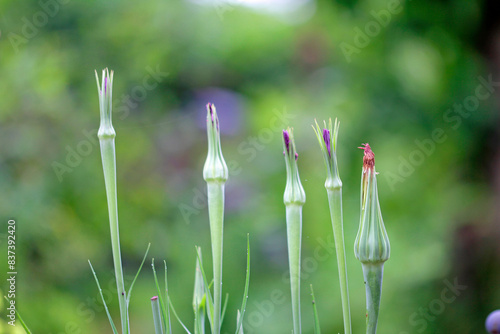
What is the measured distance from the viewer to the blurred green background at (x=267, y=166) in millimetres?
1147

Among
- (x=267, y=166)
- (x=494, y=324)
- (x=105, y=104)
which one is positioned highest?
(x=267, y=166)

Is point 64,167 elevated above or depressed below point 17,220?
above

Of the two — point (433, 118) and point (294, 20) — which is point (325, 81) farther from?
point (433, 118)

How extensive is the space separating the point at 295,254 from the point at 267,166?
1.16 metres

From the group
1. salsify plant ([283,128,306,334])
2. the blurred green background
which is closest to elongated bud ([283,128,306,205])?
salsify plant ([283,128,306,334])

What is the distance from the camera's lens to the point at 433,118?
1219 millimetres

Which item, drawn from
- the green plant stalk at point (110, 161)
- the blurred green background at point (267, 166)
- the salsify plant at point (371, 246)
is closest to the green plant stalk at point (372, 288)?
the salsify plant at point (371, 246)

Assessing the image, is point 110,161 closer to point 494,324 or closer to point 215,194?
point 215,194

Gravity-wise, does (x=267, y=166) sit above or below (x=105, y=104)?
above

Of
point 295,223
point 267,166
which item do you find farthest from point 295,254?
point 267,166

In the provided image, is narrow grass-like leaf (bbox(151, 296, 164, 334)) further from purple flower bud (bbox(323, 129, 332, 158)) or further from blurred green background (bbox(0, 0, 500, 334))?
blurred green background (bbox(0, 0, 500, 334))

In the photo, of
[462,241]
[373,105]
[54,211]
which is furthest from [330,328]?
[54,211]

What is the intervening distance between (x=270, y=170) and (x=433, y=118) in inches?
16.5

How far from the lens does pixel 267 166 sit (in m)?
1.40
